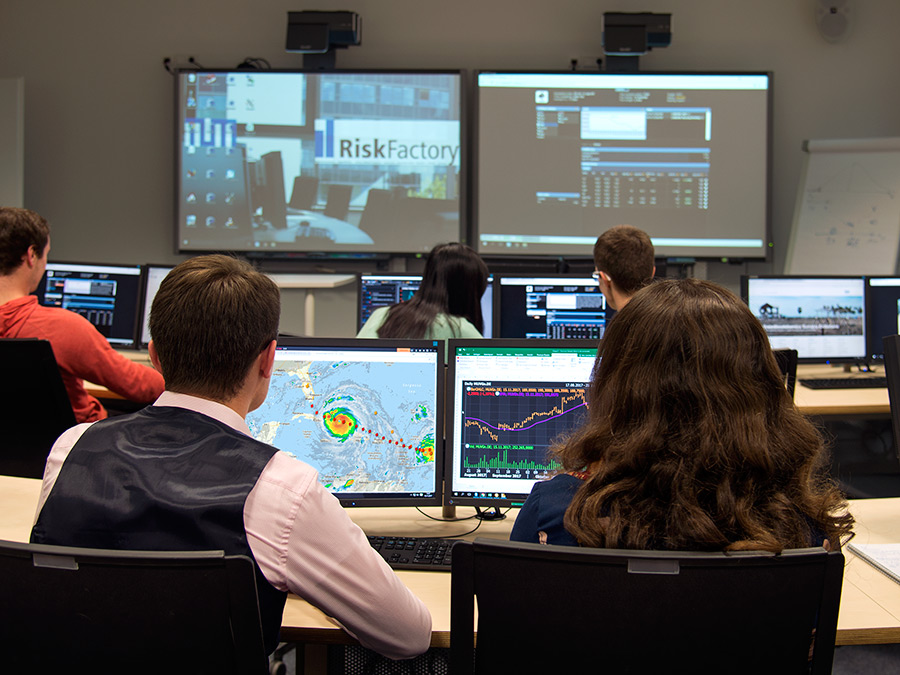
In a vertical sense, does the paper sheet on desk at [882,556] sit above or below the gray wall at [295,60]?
below

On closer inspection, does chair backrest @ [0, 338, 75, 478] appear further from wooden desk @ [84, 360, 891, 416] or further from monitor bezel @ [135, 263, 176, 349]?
monitor bezel @ [135, 263, 176, 349]

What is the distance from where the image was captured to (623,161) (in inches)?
205

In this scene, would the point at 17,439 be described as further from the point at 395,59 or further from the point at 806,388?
the point at 395,59

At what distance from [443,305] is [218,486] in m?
1.88

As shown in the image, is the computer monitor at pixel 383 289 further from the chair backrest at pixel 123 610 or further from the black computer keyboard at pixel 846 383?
the chair backrest at pixel 123 610

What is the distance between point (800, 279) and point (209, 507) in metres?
3.18

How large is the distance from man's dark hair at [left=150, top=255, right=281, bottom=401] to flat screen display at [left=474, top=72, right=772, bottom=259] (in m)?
4.19

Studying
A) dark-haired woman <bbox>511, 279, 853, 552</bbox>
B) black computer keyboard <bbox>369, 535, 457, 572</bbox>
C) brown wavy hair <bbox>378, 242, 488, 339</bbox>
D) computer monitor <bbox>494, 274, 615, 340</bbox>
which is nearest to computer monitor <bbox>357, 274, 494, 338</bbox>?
computer monitor <bbox>494, 274, 615, 340</bbox>

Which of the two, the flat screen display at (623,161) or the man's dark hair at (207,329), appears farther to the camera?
the flat screen display at (623,161)

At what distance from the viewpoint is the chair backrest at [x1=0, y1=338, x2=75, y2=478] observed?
1974 millimetres

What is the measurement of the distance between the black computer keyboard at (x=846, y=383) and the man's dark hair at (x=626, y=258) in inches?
43.0

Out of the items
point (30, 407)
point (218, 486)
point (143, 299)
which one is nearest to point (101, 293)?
point (143, 299)

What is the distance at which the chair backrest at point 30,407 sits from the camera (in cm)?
197

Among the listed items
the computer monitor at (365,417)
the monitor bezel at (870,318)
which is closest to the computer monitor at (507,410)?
the computer monitor at (365,417)
